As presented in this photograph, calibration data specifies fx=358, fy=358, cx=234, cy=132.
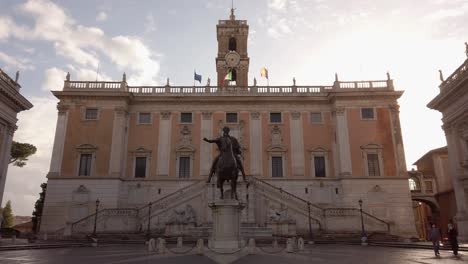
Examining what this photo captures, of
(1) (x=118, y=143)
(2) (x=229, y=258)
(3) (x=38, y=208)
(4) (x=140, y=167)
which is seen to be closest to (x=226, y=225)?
(2) (x=229, y=258)

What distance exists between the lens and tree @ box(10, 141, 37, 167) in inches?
1752

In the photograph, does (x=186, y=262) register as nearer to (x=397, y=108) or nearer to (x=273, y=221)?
(x=273, y=221)

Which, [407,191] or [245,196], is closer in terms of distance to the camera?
[245,196]

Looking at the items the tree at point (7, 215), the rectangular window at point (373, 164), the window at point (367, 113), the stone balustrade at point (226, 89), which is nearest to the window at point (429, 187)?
the rectangular window at point (373, 164)

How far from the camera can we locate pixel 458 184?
26766mm

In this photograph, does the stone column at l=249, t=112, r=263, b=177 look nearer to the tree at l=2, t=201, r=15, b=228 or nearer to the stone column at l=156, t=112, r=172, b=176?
the stone column at l=156, t=112, r=172, b=176

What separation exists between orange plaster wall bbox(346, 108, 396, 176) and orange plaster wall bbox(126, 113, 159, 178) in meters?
19.5

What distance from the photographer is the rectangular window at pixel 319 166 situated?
3531 centimetres

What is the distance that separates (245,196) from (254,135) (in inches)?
305

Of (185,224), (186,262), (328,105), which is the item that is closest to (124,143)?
(185,224)

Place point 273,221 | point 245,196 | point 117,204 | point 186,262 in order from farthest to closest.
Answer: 1. point 117,204
2. point 245,196
3. point 273,221
4. point 186,262

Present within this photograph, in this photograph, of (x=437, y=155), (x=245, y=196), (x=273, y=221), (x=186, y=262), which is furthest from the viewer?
(x=437, y=155)

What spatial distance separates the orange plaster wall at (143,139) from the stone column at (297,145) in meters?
13.7

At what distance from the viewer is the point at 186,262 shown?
1083cm
